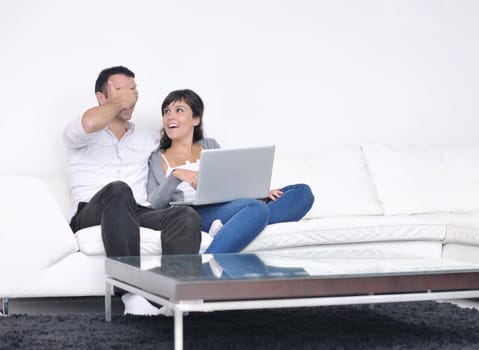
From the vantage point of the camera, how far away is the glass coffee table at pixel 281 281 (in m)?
2.42

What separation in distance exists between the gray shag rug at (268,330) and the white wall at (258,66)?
1.56 metres

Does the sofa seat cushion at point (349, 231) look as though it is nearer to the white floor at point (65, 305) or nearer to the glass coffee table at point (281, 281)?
the white floor at point (65, 305)

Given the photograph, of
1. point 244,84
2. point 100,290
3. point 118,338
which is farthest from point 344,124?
point 118,338

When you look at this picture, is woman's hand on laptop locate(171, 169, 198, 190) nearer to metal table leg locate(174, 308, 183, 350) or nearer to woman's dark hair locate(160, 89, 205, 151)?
woman's dark hair locate(160, 89, 205, 151)

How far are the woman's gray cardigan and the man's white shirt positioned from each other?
0.03m

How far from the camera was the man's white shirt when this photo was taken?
4.18 metres

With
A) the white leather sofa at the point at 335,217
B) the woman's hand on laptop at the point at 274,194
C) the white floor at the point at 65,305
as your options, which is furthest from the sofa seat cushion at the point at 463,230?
the woman's hand on laptop at the point at 274,194

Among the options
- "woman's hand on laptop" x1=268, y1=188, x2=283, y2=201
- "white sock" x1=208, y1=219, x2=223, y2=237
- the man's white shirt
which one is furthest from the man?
"woman's hand on laptop" x1=268, y1=188, x2=283, y2=201

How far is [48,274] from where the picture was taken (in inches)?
144

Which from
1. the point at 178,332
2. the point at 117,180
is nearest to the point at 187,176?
the point at 117,180

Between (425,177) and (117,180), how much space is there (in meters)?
1.65

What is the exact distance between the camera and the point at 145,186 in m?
4.32

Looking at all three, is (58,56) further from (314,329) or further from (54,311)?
(314,329)

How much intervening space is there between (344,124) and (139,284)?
266 centimetres
